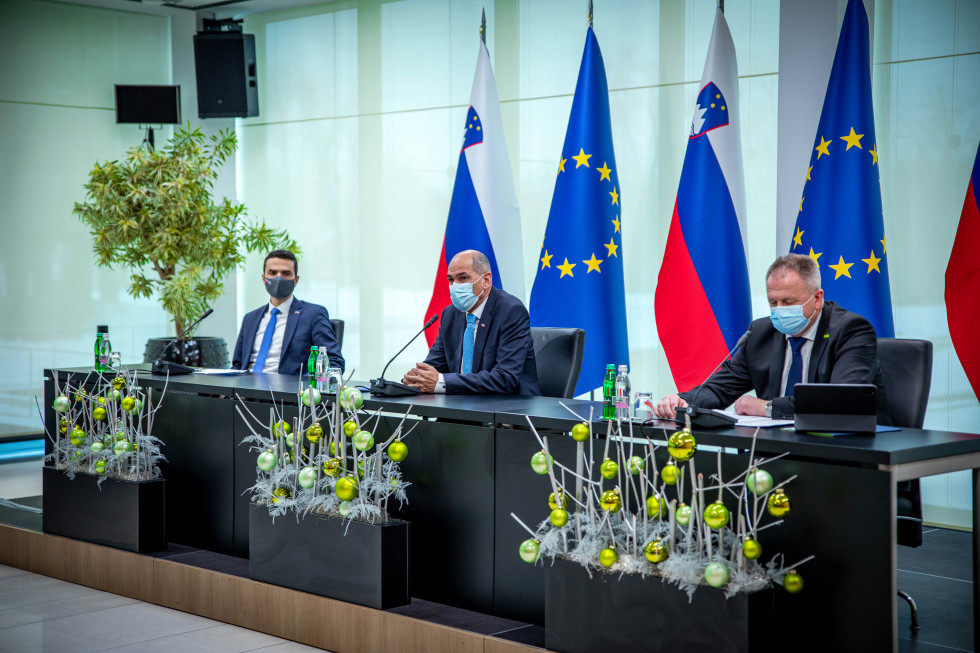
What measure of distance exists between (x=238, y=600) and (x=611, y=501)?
150 centimetres

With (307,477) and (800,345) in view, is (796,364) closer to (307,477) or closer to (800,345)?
(800,345)

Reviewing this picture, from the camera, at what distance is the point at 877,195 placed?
13.6 feet

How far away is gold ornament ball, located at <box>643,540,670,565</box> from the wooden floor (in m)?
0.44

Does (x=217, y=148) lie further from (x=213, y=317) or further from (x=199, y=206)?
(x=213, y=317)

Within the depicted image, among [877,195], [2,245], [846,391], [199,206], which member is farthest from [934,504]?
[2,245]

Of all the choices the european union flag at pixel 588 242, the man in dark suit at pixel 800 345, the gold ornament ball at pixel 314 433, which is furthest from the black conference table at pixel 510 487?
the european union flag at pixel 588 242

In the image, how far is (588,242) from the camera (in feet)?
16.1

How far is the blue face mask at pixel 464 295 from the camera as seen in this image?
383 cm

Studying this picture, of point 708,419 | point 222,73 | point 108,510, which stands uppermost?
point 222,73

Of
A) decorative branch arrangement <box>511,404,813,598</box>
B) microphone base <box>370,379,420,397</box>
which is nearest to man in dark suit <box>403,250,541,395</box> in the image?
microphone base <box>370,379,420,397</box>

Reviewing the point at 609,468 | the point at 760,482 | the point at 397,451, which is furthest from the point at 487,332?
the point at 760,482

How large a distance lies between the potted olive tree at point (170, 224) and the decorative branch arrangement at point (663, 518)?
4286 millimetres

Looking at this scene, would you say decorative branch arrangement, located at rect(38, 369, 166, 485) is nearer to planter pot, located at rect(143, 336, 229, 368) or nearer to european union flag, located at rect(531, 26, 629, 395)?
european union flag, located at rect(531, 26, 629, 395)

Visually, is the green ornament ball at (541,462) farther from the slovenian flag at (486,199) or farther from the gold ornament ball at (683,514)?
the slovenian flag at (486,199)
